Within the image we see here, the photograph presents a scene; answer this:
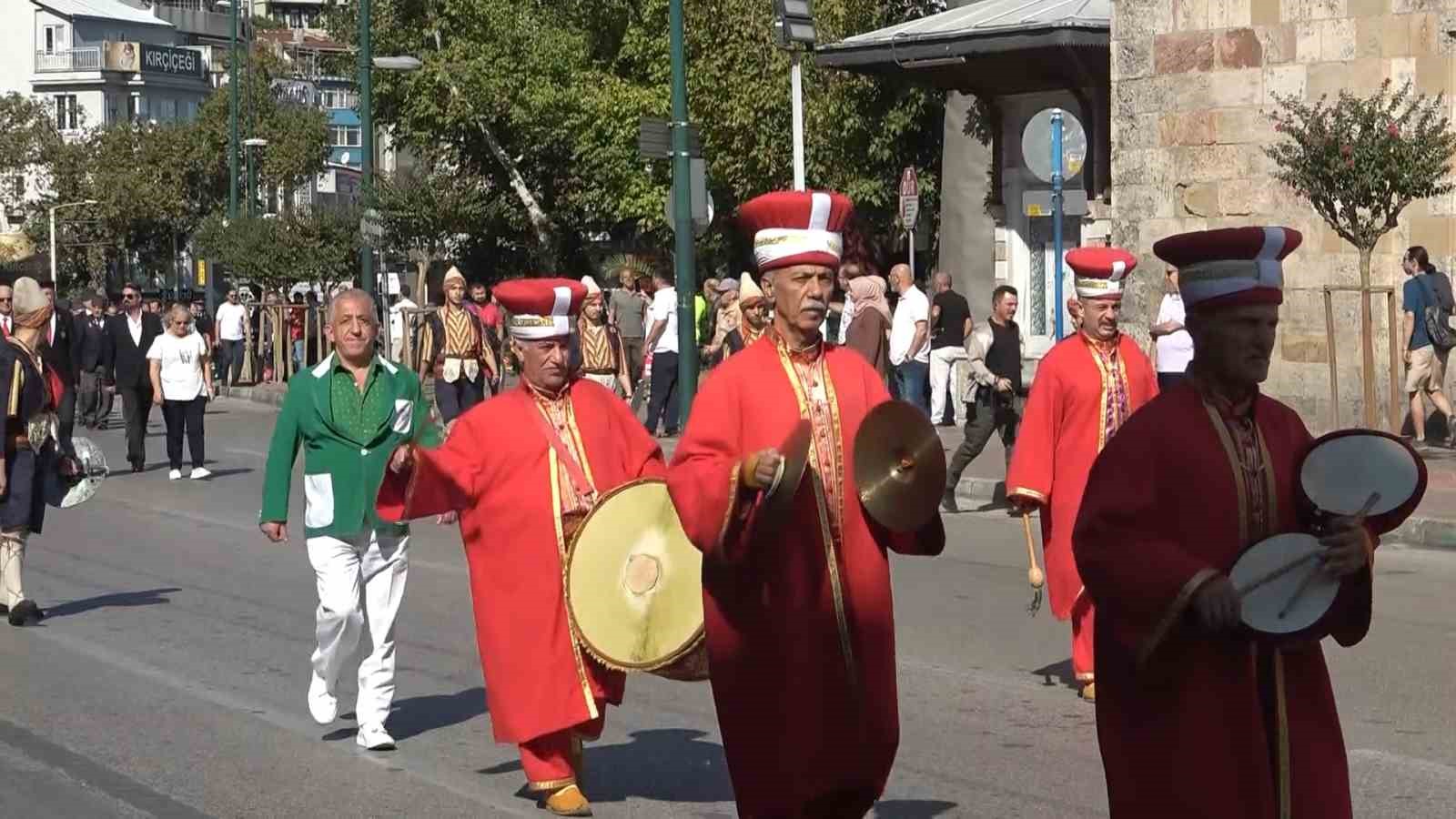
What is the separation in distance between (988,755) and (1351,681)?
2097 millimetres

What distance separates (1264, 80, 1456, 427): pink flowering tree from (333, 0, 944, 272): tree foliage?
17.6 m

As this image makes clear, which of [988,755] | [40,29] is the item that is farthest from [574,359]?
[40,29]

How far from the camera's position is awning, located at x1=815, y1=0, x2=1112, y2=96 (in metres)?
27.1

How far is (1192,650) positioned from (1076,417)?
5.12m

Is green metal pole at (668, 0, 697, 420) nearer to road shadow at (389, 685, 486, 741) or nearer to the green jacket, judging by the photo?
road shadow at (389, 685, 486, 741)

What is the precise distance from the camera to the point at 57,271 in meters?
87.4

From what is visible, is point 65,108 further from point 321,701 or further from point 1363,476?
point 1363,476

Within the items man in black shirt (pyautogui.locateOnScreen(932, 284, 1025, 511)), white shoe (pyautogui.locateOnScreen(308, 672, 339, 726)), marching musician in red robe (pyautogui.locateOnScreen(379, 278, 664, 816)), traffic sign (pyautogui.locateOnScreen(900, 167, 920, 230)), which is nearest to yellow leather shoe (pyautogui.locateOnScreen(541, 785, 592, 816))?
marching musician in red robe (pyautogui.locateOnScreen(379, 278, 664, 816))

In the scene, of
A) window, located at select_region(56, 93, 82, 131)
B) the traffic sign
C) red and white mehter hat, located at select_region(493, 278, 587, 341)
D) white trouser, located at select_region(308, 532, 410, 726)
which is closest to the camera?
red and white mehter hat, located at select_region(493, 278, 587, 341)

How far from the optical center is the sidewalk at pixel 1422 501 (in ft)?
50.4

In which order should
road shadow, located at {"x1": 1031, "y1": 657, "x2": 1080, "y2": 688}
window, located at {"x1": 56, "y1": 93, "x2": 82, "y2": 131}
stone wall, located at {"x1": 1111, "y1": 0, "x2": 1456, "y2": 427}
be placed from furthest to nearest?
window, located at {"x1": 56, "y1": 93, "x2": 82, "y2": 131} → stone wall, located at {"x1": 1111, "y1": 0, "x2": 1456, "y2": 427} → road shadow, located at {"x1": 1031, "y1": 657, "x2": 1080, "y2": 688}

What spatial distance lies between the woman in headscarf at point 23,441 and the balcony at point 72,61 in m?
113

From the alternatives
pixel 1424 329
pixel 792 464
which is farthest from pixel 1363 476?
pixel 1424 329

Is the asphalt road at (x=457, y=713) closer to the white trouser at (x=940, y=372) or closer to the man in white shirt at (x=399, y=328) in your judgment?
the white trouser at (x=940, y=372)
